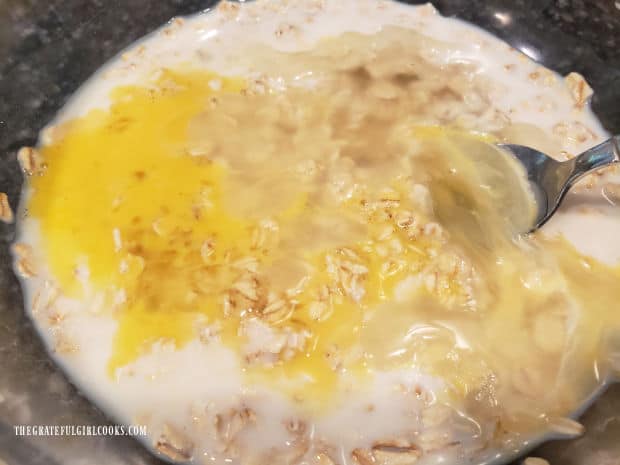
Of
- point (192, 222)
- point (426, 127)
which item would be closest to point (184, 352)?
point (192, 222)

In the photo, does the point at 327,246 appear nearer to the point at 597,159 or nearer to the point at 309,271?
the point at 309,271

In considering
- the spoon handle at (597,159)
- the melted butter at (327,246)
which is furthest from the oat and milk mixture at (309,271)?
the spoon handle at (597,159)

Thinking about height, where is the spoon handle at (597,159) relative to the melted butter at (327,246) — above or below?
above

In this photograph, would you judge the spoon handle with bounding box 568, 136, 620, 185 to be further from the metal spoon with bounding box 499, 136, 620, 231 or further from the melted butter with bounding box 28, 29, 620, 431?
the melted butter with bounding box 28, 29, 620, 431

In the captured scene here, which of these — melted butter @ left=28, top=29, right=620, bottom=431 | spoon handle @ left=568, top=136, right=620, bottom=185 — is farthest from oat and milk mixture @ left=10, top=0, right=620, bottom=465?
spoon handle @ left=568, top=136, right=620, bottom=185

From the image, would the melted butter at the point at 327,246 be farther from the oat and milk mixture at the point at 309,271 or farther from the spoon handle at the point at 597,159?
the spoon handle at the point at 597,159

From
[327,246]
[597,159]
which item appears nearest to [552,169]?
[597,159]

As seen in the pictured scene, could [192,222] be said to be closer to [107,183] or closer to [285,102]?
[107,183]
